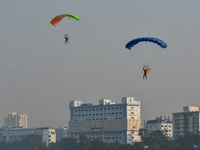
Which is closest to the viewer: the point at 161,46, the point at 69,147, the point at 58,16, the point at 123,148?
the point at 161,46

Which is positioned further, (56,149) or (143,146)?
(56,149)

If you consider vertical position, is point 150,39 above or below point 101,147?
above

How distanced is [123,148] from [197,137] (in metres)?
28.6

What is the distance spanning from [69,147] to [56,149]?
9803mm

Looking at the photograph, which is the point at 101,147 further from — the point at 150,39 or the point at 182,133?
the point at 150,39

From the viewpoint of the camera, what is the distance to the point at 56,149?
19725 cm

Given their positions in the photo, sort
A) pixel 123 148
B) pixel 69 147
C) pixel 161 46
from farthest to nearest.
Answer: pixel 69 147
pixel 123 148
pixel 161 46

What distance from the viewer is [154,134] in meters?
171

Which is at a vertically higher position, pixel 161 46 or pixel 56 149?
pixel 161 46

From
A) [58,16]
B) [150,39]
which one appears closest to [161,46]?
[150,39]

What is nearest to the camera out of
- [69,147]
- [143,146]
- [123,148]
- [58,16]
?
[58,16]

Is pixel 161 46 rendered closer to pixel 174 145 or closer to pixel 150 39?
pixel 150 39

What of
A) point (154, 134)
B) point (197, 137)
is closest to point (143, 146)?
point (154, 134)

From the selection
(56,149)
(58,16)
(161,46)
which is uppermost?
(58,16)
